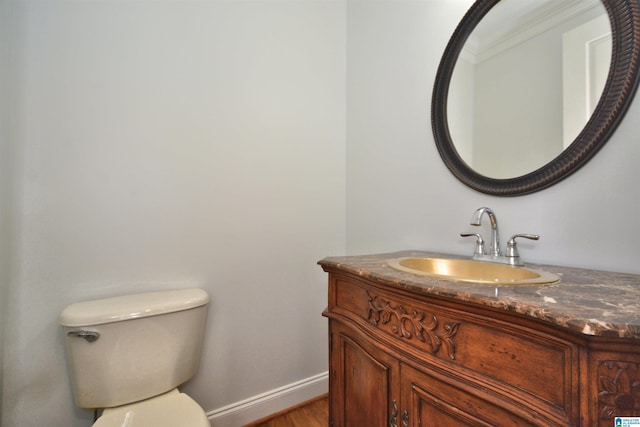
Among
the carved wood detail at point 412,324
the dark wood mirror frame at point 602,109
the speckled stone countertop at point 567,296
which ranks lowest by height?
the carved wood detail at point 412,324

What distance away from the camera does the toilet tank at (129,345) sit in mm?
963

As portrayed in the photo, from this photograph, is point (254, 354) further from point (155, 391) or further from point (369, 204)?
point (369, 204)

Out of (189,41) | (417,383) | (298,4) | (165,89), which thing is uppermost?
(298,4)

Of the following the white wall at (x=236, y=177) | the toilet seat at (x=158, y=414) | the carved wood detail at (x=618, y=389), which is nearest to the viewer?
the carved wood detail at (x=618, y=389)

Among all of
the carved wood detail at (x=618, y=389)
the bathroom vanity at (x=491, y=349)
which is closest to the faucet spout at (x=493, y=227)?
the bathroom vanity at (x=491, y=349)

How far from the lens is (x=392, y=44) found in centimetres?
151

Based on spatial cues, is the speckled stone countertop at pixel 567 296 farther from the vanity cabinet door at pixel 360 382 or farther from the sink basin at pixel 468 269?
the vanity cabinet door at pixel 360 382

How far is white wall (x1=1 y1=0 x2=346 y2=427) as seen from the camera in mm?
1038

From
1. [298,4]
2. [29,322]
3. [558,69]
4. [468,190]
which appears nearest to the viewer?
[558,69]

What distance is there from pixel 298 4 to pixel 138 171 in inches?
53.1

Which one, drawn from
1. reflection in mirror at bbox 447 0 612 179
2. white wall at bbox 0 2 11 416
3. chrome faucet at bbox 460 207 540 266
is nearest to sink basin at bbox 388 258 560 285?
chrome faucet at bbox 460 207 540 266

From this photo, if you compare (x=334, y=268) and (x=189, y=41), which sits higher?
(x=189, y=41)

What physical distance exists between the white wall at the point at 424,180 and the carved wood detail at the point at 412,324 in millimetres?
557

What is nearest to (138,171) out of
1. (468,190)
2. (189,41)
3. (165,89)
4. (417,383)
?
(165,89)
